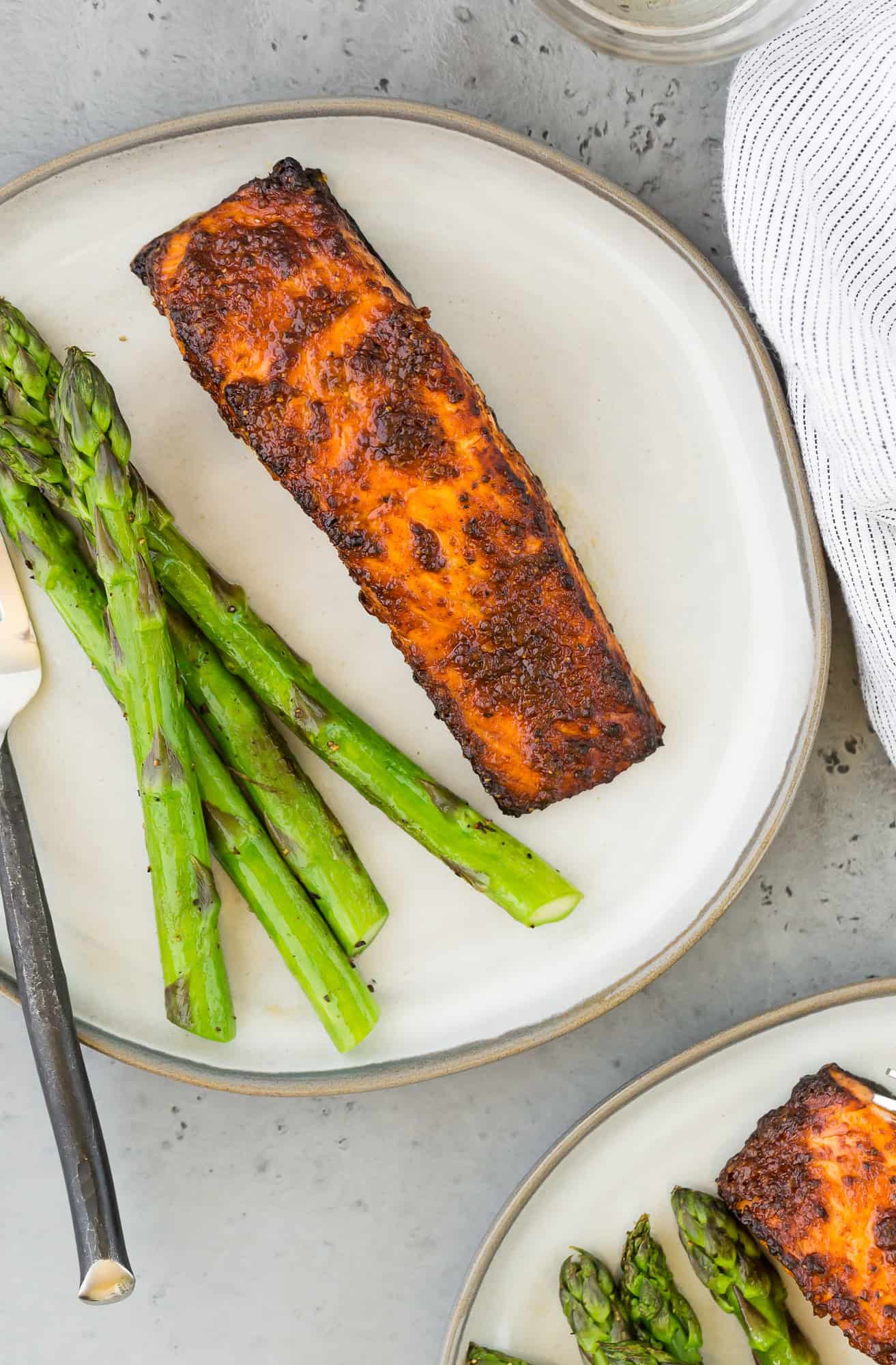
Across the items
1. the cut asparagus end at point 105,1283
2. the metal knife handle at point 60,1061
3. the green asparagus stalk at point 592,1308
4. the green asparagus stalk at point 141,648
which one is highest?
the green asparagus stalk at point 141,648

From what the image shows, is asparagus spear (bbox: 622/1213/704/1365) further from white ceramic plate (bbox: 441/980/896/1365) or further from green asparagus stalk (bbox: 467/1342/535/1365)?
green asparagus stalk (bbox: 467/1342/535/1365)

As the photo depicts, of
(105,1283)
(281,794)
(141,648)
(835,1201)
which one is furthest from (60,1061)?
(835,1201)

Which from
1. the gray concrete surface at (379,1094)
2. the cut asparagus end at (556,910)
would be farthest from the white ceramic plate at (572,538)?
the gray concrete surface at (379,1094)

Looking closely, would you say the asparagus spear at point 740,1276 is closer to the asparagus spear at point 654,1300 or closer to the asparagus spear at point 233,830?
the asparagus spear at point 654,1300

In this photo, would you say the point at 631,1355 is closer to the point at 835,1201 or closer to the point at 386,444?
the point at 835,1201

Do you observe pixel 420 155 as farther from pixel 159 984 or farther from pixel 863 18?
pixel 159 984

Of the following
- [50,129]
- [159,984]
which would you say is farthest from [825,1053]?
[50,129]
